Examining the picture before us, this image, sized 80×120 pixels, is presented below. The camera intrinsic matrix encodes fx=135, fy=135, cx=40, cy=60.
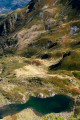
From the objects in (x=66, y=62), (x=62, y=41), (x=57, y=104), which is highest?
(x=62, y=41)

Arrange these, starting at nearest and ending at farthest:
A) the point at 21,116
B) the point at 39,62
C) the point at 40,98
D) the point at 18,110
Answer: the point at 21,116
the point at 18,110
the point at 40,98
the point at 39,62

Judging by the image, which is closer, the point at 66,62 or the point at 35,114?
the point at 35,114

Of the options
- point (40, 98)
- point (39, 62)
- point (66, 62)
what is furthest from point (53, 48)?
point (40, 98)

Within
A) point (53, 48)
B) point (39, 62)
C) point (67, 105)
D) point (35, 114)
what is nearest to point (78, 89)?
point (67, 105)

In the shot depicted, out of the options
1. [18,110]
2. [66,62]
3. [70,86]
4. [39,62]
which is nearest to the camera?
[18,110]

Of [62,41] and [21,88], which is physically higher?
[62,41]

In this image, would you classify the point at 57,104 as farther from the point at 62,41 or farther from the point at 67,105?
the point at 62,41

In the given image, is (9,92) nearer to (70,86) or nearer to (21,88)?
(21,88)
